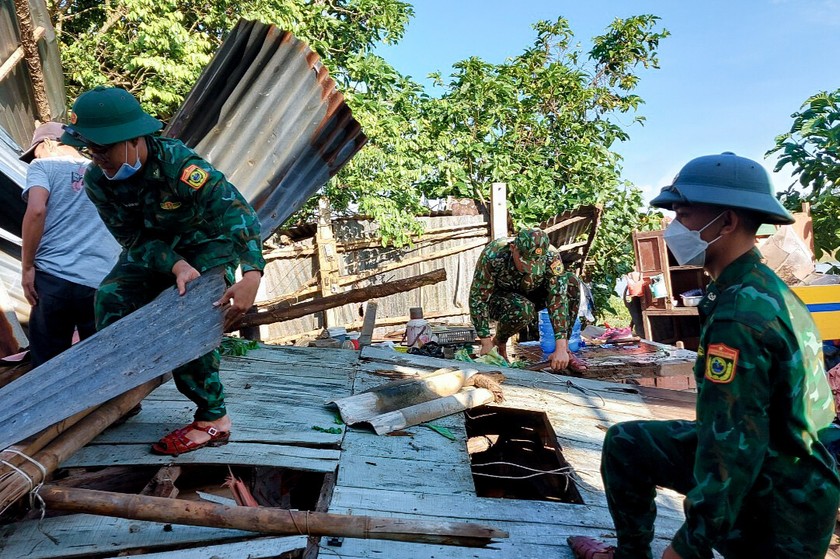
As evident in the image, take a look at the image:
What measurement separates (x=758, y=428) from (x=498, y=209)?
34.1 feet

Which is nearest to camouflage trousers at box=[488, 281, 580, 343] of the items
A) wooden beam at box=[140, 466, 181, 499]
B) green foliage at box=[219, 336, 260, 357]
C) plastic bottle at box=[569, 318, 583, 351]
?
plastic bottle at box=[569, 318, 583, 351]

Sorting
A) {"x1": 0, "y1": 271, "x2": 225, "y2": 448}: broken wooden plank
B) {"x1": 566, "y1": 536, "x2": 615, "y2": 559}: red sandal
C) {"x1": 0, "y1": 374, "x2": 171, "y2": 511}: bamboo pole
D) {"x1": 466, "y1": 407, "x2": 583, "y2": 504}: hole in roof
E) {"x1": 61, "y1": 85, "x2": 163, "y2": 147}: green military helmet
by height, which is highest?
{"x1": 61, "y1": 85, "x2": 163, "y2": 147}: green military helmet

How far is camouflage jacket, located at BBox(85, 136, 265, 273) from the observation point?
276cm

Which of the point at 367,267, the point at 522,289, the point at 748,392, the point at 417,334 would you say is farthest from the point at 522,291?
the point at 367,267

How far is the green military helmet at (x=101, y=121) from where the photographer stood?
2.52 metres

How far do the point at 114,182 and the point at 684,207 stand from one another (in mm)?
2304

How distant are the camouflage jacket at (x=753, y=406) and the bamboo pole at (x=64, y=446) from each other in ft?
6.43

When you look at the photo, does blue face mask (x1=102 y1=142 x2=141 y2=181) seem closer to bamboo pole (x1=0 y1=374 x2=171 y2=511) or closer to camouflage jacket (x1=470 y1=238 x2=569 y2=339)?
bamboo pole (x1=0 y1=374 x2=171 y2=511)

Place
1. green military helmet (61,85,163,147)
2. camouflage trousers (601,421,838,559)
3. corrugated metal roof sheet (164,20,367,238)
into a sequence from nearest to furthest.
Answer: camouflage trousers (601,421,838,559)
green military helmet (61,85,163,147)
corrugated metal roof sheet (164,20,367,238)

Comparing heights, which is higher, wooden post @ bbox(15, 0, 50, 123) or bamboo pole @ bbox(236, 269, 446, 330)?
wooden post @ bbox(15, 0, 50, 123)

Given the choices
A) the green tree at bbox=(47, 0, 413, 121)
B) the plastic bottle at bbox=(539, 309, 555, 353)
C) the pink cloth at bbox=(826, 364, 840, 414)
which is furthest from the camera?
the green tree at bbox=(47, 0, 413, 121)

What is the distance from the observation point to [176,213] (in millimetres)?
2838

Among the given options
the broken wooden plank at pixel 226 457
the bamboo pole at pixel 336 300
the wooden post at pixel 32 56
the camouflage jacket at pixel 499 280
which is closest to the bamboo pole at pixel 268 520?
the broken wooden plank at pixel 226 457

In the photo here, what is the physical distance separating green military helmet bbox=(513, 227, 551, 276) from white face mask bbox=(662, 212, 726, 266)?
13.1 feet
